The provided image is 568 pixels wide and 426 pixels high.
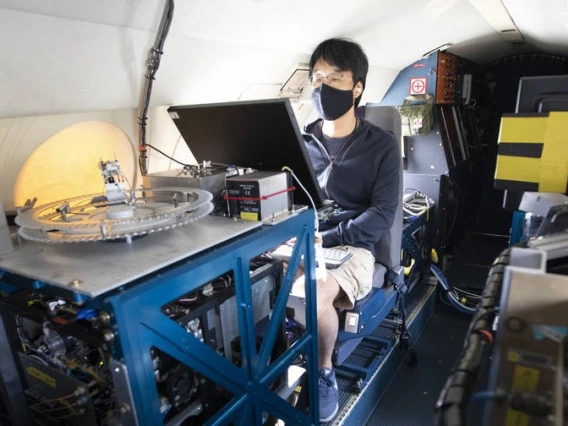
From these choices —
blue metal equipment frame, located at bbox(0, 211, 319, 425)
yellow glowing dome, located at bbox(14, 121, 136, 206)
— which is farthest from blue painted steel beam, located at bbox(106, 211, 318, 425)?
yellow glowing dome, located at bbox(14, 121, 136, 206)

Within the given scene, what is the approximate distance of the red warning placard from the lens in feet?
13.9

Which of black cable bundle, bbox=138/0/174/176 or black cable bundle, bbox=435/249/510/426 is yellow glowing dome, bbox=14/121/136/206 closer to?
black cable bundle, bbox=138/0/174/176

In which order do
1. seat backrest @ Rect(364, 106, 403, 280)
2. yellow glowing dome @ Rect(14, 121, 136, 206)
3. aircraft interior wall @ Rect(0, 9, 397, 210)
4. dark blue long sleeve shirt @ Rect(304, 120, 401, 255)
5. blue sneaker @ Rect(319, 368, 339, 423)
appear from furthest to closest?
1. seat backrest @ Rect(364, 106, 403, 280)
2. dark blue long sleeve shirt @ Rect(304, 120, 401, 255)
3. blue sneaker @ Rect(319, 368, 339, 423)
4. yellow glowing dome @ Rect(14, 121, 136, 206)
5. aircraft interior wall @ Rect(0, 9, 397, 210)

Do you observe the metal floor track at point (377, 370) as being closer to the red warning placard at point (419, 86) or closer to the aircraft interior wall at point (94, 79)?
the aircraft interior wall at point (94, 79)

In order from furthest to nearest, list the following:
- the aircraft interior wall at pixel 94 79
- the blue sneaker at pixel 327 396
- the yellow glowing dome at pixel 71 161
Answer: the blue sneaker at pixel 327 396
the yellow glowing dome at pixel 71 161
the aircraft interior wall at pixel 94 79

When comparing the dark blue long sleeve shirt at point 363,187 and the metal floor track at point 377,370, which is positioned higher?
the dark blue long sleeve shirt at point 363,187

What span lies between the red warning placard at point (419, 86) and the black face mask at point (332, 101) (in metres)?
2.46

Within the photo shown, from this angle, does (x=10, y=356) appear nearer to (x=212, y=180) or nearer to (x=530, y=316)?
(x=212, y=180)

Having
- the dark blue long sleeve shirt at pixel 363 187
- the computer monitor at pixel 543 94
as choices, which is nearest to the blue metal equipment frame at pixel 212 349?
the dark blue long sleeve shirt at pixel 363 187

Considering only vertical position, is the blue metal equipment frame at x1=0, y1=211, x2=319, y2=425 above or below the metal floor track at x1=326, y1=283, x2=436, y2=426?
above

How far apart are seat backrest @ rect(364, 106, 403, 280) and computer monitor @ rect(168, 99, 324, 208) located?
839 millimetres

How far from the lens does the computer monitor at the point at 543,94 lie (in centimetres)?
166

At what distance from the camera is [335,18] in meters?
2.34

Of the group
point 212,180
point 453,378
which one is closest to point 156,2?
point 212,180
